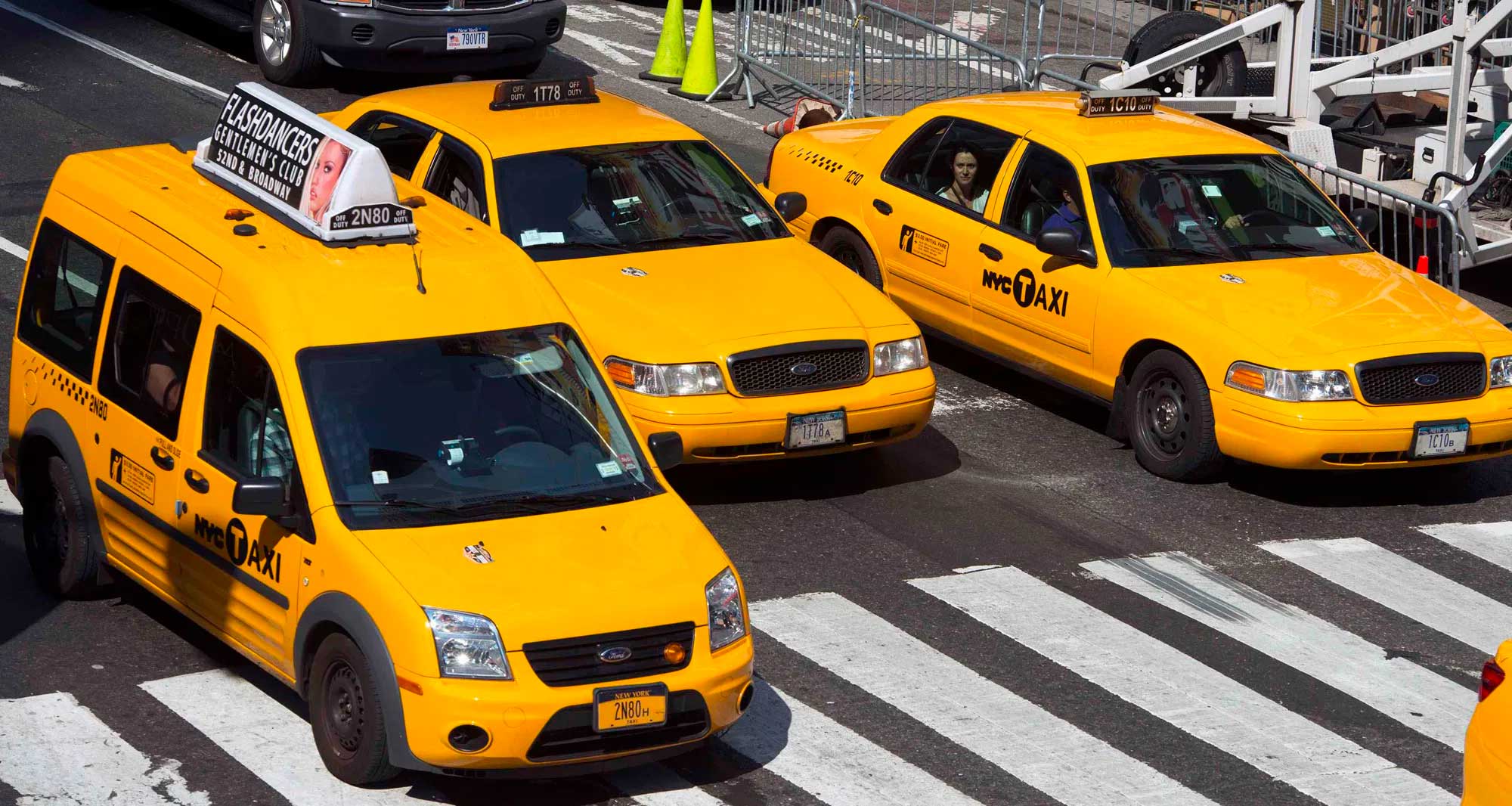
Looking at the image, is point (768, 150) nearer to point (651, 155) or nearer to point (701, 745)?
point (651, 155)

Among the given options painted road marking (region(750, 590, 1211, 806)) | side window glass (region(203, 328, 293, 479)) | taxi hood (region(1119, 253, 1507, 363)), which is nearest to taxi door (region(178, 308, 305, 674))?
side window glass (region(203, 328, 293, 479))

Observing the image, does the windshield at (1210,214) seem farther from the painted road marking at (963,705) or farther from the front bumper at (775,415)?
the painted road marking at (963,705)

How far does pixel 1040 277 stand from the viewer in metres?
12.2

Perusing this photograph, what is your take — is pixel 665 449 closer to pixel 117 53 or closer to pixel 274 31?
pixel 274 31

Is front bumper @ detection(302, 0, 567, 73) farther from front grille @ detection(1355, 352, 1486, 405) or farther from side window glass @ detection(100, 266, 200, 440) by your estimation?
front grille @ detection(1355, 352, 1486, 405)

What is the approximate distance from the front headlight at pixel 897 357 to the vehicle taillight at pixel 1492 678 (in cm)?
478

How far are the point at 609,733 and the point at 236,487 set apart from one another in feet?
5.47

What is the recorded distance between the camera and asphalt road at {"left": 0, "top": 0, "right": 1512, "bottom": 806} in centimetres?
788

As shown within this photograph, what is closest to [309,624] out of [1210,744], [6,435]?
[1210,744]

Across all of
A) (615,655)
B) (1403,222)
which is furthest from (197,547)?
(1403,222)

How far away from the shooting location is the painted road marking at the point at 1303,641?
8.93 m

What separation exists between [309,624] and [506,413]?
3.67 feet

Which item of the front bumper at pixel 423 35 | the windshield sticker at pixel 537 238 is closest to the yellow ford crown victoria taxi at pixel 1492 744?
the windshield sticker at pixel 537 238

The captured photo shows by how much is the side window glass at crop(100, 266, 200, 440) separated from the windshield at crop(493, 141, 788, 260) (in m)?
3.00
